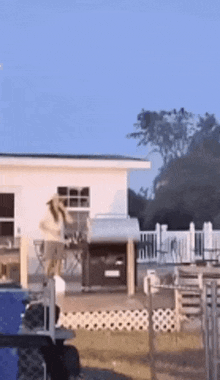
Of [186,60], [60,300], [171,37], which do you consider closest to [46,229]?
[60,300]

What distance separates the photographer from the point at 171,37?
302 ft

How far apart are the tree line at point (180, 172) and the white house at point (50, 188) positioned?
1481 cm

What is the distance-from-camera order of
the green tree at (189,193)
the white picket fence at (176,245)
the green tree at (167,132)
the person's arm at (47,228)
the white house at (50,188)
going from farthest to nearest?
the green tree at (167,132) → the green tree at (189,193) → the white picket fence at (176,245) → the white house at (50,188) → the person's arm at (47,228)

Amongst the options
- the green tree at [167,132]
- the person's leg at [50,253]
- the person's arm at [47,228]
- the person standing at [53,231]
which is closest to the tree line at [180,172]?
the green tree at [167,132]

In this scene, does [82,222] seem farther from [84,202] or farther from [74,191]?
[74,191]

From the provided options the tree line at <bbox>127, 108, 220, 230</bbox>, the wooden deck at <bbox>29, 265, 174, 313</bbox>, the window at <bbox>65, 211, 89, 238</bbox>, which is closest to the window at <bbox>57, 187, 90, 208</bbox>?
the window at <bbox>65, 211, 89, 238</bbox>

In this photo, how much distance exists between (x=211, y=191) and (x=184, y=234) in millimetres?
16572

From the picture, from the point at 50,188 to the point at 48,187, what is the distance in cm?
6

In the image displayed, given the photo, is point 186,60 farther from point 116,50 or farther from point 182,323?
point 182,323

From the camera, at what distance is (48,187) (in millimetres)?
18234

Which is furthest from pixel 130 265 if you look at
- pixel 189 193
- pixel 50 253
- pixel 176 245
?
pixel 189 193

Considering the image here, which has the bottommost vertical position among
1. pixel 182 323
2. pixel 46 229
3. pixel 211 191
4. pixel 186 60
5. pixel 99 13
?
pixel 182 323

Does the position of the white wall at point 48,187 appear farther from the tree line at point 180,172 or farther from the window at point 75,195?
the tree line at point 180,172

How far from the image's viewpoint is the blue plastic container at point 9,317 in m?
5.78
